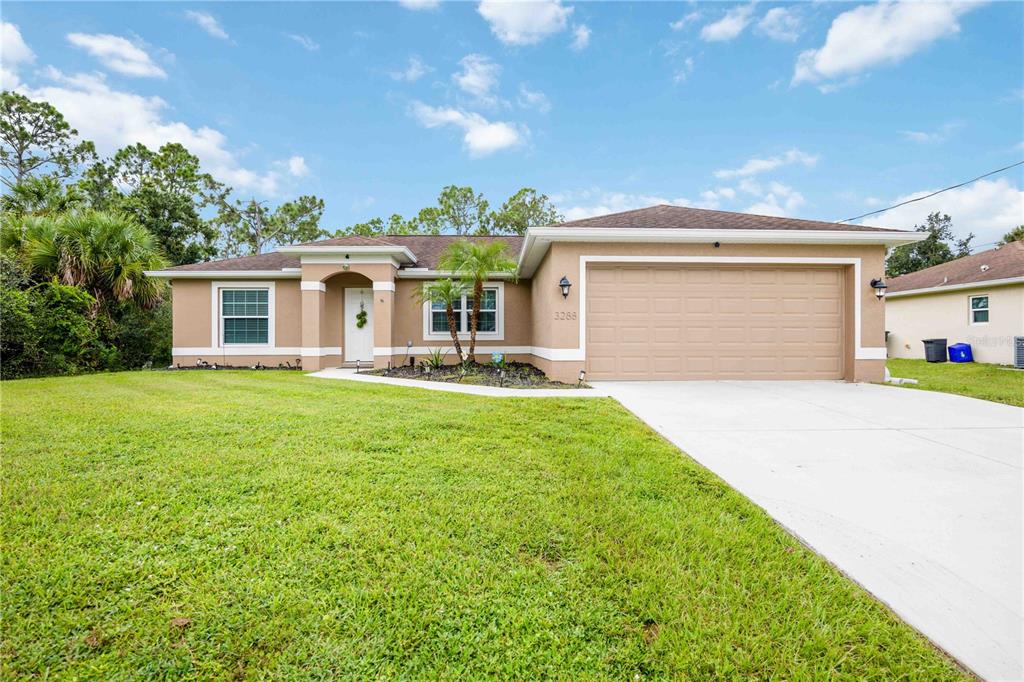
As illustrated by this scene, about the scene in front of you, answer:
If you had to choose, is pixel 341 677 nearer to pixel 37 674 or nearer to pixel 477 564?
pixel 477 564

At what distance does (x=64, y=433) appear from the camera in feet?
14.1

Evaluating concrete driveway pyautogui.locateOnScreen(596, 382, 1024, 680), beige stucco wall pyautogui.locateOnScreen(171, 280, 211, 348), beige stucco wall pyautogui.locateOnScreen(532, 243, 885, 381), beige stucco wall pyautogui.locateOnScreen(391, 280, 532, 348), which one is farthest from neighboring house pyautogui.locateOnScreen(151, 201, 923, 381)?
beige stucco wall pyautogui.locateOnScreen(171, 280, 211, 348)

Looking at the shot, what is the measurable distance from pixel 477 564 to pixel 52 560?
7.20 feet

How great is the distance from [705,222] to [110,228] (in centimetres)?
1586

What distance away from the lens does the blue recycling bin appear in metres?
14.4

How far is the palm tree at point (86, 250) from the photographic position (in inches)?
448

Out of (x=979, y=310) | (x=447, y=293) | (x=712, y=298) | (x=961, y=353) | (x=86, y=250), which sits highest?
(x=86, y=250)

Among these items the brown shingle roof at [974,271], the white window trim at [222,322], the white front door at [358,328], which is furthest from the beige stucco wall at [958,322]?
the white window trim at [222,322]

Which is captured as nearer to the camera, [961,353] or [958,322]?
[961,353]

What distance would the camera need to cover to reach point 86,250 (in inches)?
450

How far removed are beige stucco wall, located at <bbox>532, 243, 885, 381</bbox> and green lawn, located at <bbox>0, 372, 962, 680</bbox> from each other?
16.0 feet

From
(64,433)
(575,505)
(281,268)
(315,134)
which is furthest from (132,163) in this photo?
(575,505)

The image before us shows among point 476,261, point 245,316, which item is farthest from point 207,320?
point 476,261

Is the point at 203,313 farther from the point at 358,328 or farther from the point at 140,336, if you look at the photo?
the point at 358,328
